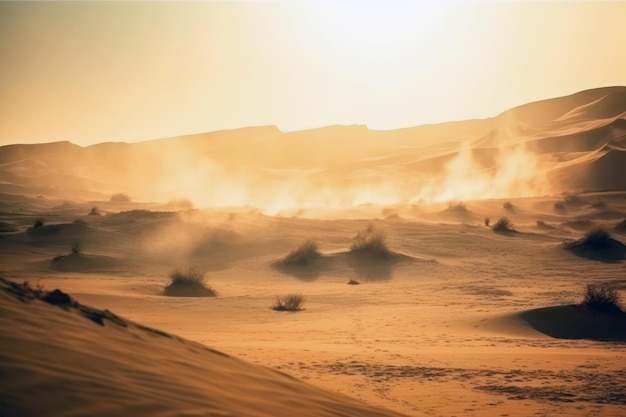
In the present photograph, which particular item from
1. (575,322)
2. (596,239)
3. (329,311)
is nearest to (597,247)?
(596,239)

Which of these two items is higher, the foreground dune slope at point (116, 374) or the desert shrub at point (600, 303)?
the foreground dune slope at point (116, 374)

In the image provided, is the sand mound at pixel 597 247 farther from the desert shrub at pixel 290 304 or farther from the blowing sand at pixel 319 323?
the desert shrub at pixel 290 304

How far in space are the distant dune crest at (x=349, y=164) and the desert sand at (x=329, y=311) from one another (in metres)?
1.26

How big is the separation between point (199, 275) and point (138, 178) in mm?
94979

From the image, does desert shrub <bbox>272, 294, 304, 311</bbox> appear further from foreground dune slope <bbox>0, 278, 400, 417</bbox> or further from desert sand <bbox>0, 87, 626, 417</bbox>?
foreground dune slope <bbox>0, 278, 400, 417</bbox>

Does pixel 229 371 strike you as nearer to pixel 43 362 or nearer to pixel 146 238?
pixel 43 362

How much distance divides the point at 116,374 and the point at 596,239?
28540 millimetres

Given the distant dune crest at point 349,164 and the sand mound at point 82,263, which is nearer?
the sand mound at point 82,263

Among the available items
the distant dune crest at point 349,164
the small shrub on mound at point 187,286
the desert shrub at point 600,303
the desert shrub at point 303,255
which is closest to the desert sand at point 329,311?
the desert shrub at point 600,303

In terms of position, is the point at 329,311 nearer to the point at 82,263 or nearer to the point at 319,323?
the point at 319,323

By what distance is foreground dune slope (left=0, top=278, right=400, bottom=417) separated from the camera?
4.61 meters

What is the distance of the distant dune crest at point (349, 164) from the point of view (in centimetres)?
6569

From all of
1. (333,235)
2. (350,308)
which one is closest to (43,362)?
(350,308)

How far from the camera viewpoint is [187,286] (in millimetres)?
21359
